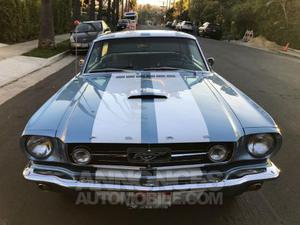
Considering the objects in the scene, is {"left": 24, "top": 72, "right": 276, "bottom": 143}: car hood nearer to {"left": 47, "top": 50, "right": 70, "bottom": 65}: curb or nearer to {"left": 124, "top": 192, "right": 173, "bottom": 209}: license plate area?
{"left": 124, "top": 192, "right": 173, "bottom": 209}: license plate area

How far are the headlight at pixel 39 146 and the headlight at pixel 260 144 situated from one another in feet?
5.03

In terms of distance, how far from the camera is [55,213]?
3629 mm

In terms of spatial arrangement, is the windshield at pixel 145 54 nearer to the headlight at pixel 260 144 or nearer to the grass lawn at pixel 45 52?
the headlight at pixel 260 144

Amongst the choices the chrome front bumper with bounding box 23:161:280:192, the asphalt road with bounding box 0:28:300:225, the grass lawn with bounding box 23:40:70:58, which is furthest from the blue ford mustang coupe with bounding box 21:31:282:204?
the grass lawn with bounding box 23:40:70:58

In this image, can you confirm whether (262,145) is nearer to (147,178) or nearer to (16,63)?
(147,178)

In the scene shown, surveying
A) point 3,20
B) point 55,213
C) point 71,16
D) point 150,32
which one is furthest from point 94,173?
point 71,16

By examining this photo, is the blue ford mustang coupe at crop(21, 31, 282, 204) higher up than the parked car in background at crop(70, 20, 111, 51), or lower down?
higher up

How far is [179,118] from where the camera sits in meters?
3.37

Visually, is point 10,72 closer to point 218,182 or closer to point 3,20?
point 3,20

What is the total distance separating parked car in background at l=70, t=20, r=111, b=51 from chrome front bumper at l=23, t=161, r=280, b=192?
14585 millimetres

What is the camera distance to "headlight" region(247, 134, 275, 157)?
3281 millimetres

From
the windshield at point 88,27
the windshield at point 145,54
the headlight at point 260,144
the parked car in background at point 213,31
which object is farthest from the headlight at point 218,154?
the parked car in background at point 213,31

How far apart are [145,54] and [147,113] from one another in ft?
5.95

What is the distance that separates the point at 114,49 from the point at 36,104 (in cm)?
340
